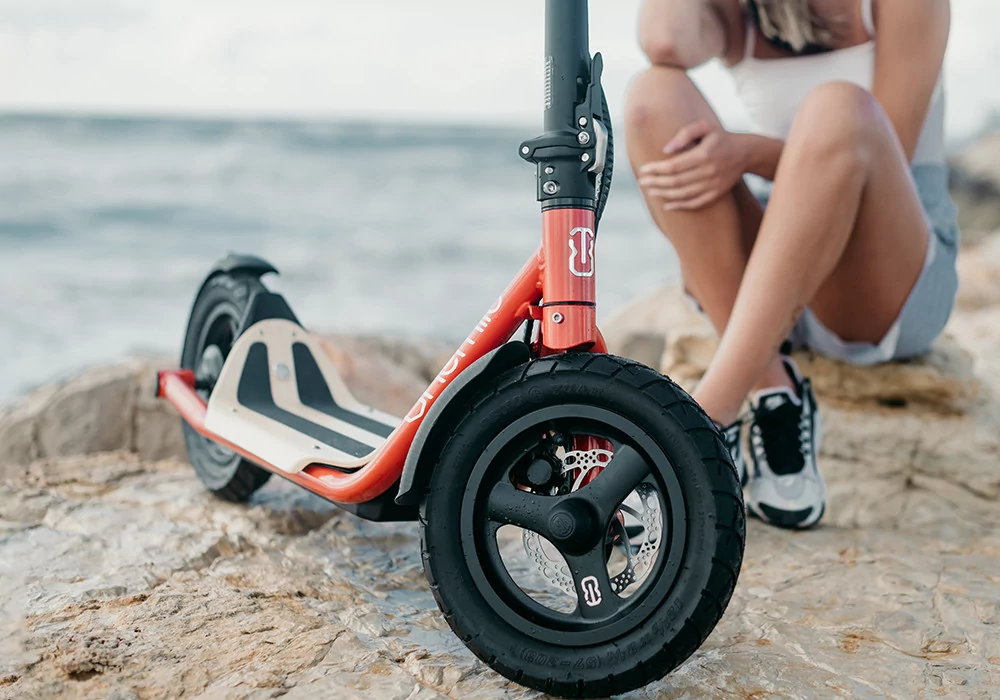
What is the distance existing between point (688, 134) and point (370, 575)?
3.82 ft

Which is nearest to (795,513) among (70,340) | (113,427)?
(113,427)

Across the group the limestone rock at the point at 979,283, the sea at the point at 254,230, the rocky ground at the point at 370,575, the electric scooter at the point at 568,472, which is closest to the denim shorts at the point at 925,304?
the rocky ground at the point at 370,575

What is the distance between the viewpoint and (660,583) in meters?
1.13

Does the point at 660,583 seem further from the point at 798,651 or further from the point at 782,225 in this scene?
the point at 782,225

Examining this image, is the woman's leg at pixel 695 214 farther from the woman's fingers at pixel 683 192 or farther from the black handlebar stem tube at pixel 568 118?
the black handlebar stem tube at pixel 568 118

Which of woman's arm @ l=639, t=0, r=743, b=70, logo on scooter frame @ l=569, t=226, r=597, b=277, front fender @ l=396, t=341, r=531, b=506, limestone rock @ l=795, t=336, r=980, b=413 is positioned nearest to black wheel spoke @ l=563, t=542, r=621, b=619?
front fender @ l=396, t=341, r=531, b=506

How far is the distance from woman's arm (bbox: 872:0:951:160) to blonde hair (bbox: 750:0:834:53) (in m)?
0.14

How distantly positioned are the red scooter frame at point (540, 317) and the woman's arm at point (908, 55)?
1175 mm

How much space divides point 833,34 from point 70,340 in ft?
20.7

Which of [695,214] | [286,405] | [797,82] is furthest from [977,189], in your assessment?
[286,405]

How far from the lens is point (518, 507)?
121 centimetres

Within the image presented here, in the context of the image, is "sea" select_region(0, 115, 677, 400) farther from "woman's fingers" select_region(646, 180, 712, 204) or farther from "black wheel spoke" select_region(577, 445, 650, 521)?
→ "black wheel spoke" select_region(577, 445, 650, 521)

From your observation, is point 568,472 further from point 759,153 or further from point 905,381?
point 905,381

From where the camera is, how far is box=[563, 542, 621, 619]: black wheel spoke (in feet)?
3.88
